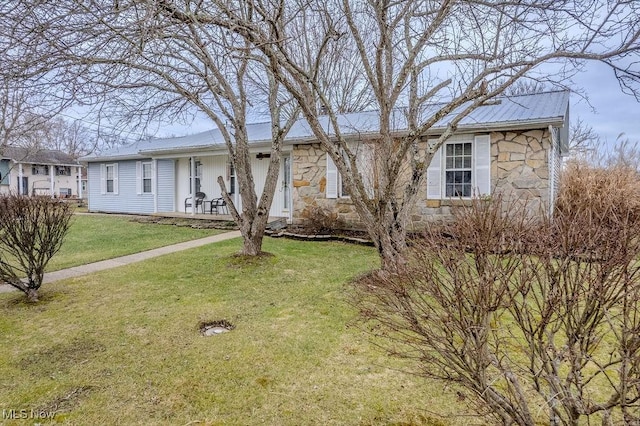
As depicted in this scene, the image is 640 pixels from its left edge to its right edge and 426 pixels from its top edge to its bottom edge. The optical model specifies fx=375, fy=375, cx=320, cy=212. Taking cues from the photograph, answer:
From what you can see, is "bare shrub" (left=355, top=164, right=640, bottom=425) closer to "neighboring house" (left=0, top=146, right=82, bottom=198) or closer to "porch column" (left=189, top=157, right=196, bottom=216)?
"porch column" (left=189, top=157, right=196, bottom=216)

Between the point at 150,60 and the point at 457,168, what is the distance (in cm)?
751

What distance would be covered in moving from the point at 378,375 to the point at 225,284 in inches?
131

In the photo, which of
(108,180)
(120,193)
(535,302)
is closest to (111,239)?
(120,193)

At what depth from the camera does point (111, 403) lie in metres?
2.70

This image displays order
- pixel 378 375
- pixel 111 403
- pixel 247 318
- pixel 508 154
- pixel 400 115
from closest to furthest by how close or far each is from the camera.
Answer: pixel 111 403 → pixel 378 375 → pixel 247 318 → pixel 508 154 → pixel 400 115

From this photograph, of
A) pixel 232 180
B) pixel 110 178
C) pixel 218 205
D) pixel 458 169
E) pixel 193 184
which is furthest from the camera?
pixel 110 178

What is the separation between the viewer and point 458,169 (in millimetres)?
9500

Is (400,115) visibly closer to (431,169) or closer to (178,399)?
(431,169)

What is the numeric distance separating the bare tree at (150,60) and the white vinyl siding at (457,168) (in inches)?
170

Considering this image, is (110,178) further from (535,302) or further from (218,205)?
(535,302)

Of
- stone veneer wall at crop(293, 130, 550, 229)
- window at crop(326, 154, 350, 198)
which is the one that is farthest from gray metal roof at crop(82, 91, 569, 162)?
window at crop(326, 154, 350, 198)

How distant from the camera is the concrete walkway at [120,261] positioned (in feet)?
20.7

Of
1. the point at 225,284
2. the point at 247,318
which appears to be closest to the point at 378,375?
the point at 247,318

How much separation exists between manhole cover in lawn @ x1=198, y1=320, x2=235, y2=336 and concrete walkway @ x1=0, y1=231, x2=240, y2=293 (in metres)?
3.57
